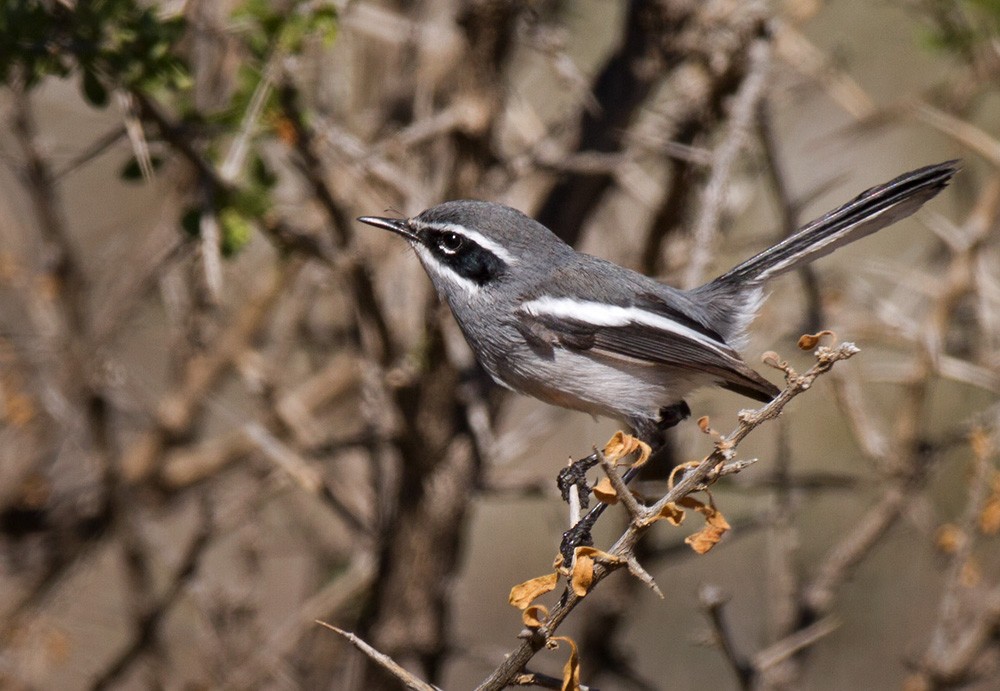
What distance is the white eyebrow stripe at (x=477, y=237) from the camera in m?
3.13

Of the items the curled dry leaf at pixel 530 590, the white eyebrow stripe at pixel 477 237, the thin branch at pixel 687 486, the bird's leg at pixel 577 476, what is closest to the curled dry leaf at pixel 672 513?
the thin branch at pixel 687 486

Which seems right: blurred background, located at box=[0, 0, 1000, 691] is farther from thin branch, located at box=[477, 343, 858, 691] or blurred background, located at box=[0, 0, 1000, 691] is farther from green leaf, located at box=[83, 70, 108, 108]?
thin branch, located at box=[477, 343, 858, 691]

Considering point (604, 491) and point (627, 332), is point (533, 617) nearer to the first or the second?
point (604, 491)

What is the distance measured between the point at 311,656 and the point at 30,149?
208 centimetres

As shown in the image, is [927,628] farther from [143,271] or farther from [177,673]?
[143,271]

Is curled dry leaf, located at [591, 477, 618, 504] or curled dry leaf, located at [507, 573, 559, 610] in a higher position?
curled dry leaf, located at [591, 477, 618, 504]

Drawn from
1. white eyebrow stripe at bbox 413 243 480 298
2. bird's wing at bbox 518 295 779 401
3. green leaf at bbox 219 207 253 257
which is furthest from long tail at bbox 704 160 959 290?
green leaf at bbox 219 207 253 257

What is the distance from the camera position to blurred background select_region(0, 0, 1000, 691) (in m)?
3.19

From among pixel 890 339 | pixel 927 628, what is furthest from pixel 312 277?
pixel 927 628

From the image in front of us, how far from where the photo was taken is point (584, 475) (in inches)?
116

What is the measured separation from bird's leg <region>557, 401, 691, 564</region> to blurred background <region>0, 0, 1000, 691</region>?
0.40 meters

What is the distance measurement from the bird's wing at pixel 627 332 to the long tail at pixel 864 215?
0.33 m

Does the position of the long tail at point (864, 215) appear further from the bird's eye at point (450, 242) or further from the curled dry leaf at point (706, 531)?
the curled dry leaf at point (706, 531)

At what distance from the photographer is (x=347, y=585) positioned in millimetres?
3930
